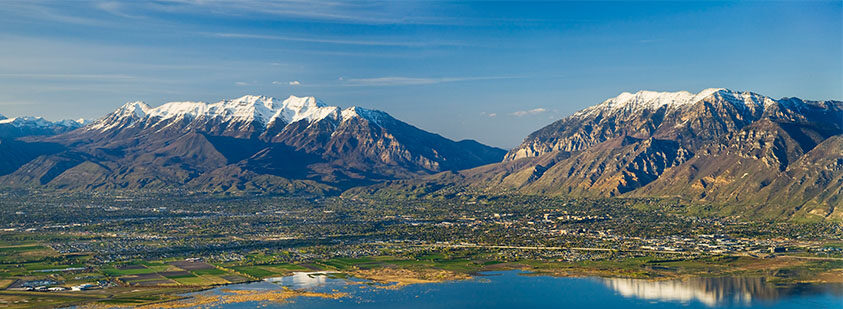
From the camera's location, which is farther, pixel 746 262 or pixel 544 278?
pixel 746 262

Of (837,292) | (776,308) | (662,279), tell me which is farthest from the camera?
(662,279)

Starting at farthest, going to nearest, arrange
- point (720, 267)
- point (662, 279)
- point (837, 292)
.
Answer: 1. point (720, 267)
2. point (662, 279)
3. point (837, 292)

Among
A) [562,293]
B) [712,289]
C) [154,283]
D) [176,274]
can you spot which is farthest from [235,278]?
[712,289]

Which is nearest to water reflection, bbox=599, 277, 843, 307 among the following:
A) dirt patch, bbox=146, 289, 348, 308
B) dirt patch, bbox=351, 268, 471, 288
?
dirt patch, bbox=351, 268, 471, 288

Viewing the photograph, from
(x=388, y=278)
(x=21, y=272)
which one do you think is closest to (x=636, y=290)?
(x=388, y=278)

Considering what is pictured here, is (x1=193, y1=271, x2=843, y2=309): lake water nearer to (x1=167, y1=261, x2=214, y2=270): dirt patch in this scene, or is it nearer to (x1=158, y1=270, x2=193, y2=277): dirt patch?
(x1=158, y1=270, x2=193, y2=277): dirt patch

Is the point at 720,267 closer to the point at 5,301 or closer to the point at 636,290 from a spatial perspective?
the point at 636,290

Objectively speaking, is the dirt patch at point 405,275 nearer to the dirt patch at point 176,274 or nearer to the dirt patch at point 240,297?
the dirt patch at point 240,297

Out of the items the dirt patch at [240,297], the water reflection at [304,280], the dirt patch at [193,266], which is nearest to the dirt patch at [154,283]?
the dirt patch at [240,297]
